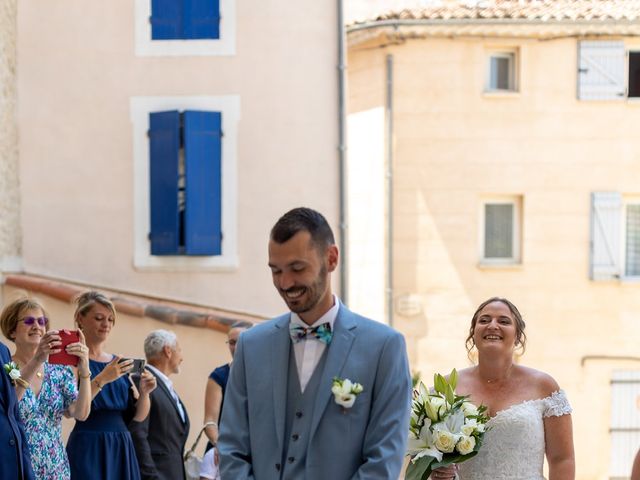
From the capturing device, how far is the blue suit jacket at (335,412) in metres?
4.50

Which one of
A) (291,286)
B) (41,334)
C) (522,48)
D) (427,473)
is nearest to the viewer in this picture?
(291,286)

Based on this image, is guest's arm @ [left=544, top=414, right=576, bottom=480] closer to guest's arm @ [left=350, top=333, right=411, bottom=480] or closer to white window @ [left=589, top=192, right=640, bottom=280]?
guest's arm @ [left=350, top=333, right=411, bottom=480]

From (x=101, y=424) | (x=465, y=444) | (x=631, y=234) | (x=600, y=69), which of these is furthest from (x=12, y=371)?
(x=631, y=234)

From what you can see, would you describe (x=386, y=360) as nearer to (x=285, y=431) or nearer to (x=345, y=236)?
(x=285, y=431)

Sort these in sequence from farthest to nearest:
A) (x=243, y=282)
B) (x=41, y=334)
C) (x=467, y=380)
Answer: (x=243, y=282)
(x=41, y=334)
(x=467, y=380)

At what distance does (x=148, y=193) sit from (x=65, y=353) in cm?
796

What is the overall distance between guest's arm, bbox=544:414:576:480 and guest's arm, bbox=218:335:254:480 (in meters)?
2.28

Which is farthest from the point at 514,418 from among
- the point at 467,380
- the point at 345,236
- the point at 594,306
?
the point at 594,306

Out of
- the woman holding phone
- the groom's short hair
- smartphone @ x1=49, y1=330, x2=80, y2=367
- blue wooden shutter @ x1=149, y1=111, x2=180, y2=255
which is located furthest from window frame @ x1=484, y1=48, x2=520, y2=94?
the groom's short hair

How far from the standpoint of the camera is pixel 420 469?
6055 mm

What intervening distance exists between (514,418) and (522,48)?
50.3 ft

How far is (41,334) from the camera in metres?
7.24

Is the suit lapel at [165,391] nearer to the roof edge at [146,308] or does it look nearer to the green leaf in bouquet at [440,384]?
the green leaf in bouquet at [440,384]

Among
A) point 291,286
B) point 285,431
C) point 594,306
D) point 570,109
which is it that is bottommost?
point 594,306
